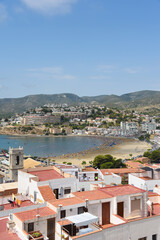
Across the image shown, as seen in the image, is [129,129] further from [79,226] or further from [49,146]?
[79,226]

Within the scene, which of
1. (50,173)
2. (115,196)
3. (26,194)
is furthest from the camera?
(50,173)

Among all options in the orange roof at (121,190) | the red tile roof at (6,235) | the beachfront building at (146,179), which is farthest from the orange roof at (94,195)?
the beachfront building at (146,179)

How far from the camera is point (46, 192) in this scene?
7.84m

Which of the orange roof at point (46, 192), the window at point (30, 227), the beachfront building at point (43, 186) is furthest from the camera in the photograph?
the beachfront building at point (43, 186)

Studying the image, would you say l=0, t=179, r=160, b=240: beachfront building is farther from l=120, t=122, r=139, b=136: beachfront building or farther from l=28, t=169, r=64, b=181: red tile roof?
l=120, t=122, r=139, b=136: beachfront building

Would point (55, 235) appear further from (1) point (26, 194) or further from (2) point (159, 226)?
(1) point (26, 194)

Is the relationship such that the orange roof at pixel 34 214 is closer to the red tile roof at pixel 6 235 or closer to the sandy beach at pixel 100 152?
the red tile roof at pixel 6 235

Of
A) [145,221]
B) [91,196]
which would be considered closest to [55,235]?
[91,196]

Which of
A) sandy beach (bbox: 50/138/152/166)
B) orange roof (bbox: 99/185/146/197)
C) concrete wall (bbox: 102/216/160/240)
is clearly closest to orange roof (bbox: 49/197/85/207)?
orange roof (bbox: 99/185/146/197)

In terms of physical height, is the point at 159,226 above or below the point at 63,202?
below

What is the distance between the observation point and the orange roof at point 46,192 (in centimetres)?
763

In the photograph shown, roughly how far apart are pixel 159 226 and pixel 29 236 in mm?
2959

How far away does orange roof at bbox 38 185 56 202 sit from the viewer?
763cm

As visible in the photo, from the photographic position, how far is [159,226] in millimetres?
5941
